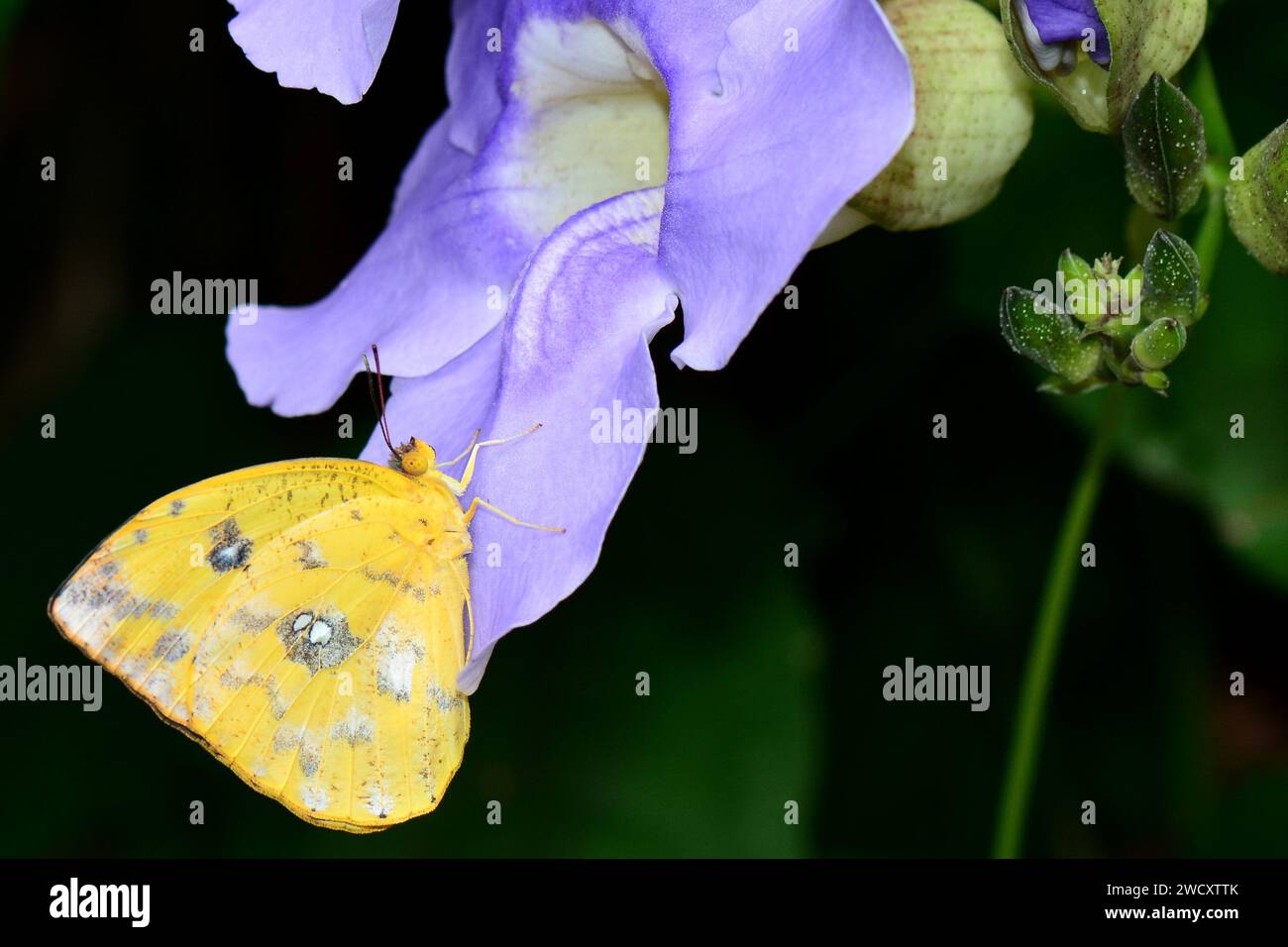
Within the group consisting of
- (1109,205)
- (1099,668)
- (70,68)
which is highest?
(70,68)

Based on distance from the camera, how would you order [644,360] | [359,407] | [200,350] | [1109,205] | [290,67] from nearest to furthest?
[644,360], [290,67], [1109,205], [359,407], [200,350]

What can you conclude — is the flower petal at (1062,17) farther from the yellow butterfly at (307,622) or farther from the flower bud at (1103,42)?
the yellow butterfly at (307,622)

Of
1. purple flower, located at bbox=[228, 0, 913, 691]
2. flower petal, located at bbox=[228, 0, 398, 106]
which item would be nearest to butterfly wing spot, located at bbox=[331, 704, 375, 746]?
purple flower, located at bbox=[228, 0, 913, 691]

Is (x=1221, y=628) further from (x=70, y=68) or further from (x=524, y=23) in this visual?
(x=70, y=68)

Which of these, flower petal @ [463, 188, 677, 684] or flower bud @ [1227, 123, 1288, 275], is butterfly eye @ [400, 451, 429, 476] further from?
flower bud @ [1227, 123, 1288, 275]

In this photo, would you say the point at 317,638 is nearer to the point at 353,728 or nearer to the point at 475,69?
the point at 353,728
